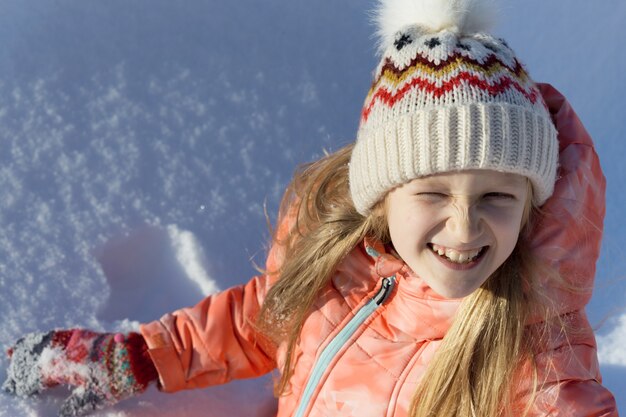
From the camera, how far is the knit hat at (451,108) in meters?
1.02

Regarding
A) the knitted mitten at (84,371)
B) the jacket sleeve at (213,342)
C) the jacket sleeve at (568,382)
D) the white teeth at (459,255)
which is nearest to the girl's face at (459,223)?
the white teeth at (459,255)

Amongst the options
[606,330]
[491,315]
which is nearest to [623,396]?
[606,330]

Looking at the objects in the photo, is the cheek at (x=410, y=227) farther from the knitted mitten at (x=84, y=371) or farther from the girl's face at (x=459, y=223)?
the knitted mitten at (x=84, y=371)

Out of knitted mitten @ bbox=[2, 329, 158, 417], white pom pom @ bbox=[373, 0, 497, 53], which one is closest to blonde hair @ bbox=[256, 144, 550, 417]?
white pom pom @ bbox=[373, 0, 497, 53]

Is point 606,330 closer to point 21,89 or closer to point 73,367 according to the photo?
point 73,367

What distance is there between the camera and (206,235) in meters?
1.77

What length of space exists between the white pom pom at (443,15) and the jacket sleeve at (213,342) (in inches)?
21.0

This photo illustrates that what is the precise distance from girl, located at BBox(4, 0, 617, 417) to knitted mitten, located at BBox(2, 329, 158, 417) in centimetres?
31

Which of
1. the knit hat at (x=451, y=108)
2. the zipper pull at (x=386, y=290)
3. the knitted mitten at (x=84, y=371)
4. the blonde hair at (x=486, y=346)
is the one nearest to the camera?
the knit hat at (x=451, y=108)

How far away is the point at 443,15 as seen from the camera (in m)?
1.12

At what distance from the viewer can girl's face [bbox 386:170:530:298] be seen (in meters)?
1.04

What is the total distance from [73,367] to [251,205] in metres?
0.61

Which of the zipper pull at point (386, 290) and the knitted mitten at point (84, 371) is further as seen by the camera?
the knitted mitten at point (84, 371)

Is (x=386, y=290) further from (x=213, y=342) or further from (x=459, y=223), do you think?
(x=213, y=342)
